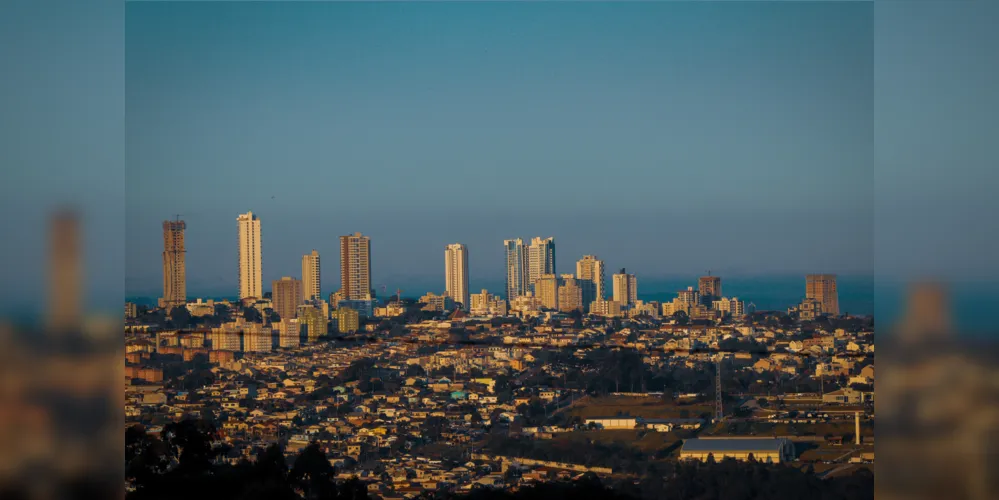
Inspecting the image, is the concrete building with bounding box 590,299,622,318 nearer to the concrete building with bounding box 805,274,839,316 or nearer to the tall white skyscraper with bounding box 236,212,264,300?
the concrete building with bounding box 805,274,839,316

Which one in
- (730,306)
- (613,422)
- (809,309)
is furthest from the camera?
(730,306)

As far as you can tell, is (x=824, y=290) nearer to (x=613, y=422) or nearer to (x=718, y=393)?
(x=718, y=393)
